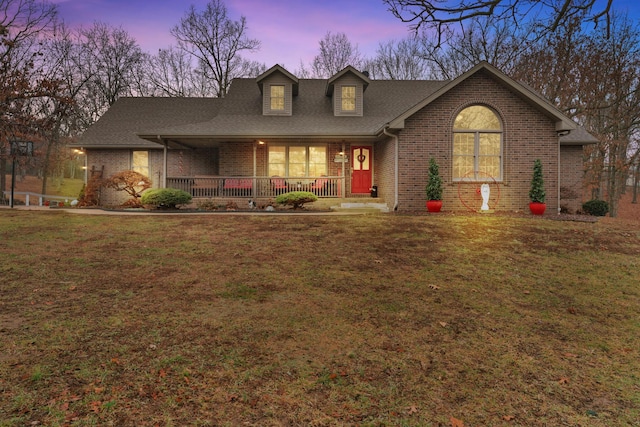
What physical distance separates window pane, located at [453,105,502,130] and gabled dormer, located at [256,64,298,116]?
806cm

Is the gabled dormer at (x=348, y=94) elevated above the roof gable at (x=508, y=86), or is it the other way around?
the gabled dormer at (x=348, y=94)

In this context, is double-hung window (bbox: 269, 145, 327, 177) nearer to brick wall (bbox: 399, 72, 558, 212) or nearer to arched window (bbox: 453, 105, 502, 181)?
brick wall (bbox: 399, 72, 558, 212)

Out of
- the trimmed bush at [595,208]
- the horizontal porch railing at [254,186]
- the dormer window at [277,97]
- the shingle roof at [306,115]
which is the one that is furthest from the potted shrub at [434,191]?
the dormer window at [277,97]

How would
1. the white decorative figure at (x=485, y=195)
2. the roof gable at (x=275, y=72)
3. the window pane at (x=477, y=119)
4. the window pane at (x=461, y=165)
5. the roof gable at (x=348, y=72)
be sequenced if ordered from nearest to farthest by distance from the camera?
the white decorative figure at (x=485, y=195) < the window pane at (x=477, y=119) < the window pane at (x=461, y=165) < the roof gable at (x=275, y=72) < the roof gable at (x=348, y=72)

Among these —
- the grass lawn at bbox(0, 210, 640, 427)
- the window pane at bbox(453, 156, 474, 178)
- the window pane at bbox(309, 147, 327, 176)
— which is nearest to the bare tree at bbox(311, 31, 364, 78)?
the window pane at bbox(309, 147, 327, 176)

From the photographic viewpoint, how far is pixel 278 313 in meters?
4.43

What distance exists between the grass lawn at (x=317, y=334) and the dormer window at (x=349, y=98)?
11714 millimetres

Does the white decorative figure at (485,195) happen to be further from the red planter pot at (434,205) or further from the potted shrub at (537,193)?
the red planter pot at (434,205)

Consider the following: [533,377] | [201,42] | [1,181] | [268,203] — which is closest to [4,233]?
[268,203]

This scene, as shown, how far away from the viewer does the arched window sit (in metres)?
13.7

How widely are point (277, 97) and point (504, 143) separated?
10455 millimetres

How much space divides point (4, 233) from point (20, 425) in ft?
27.0

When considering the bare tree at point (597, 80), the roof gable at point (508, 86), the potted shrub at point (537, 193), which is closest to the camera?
the potted shrub at point (537, 193)

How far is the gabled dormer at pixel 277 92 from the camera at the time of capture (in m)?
17.8
